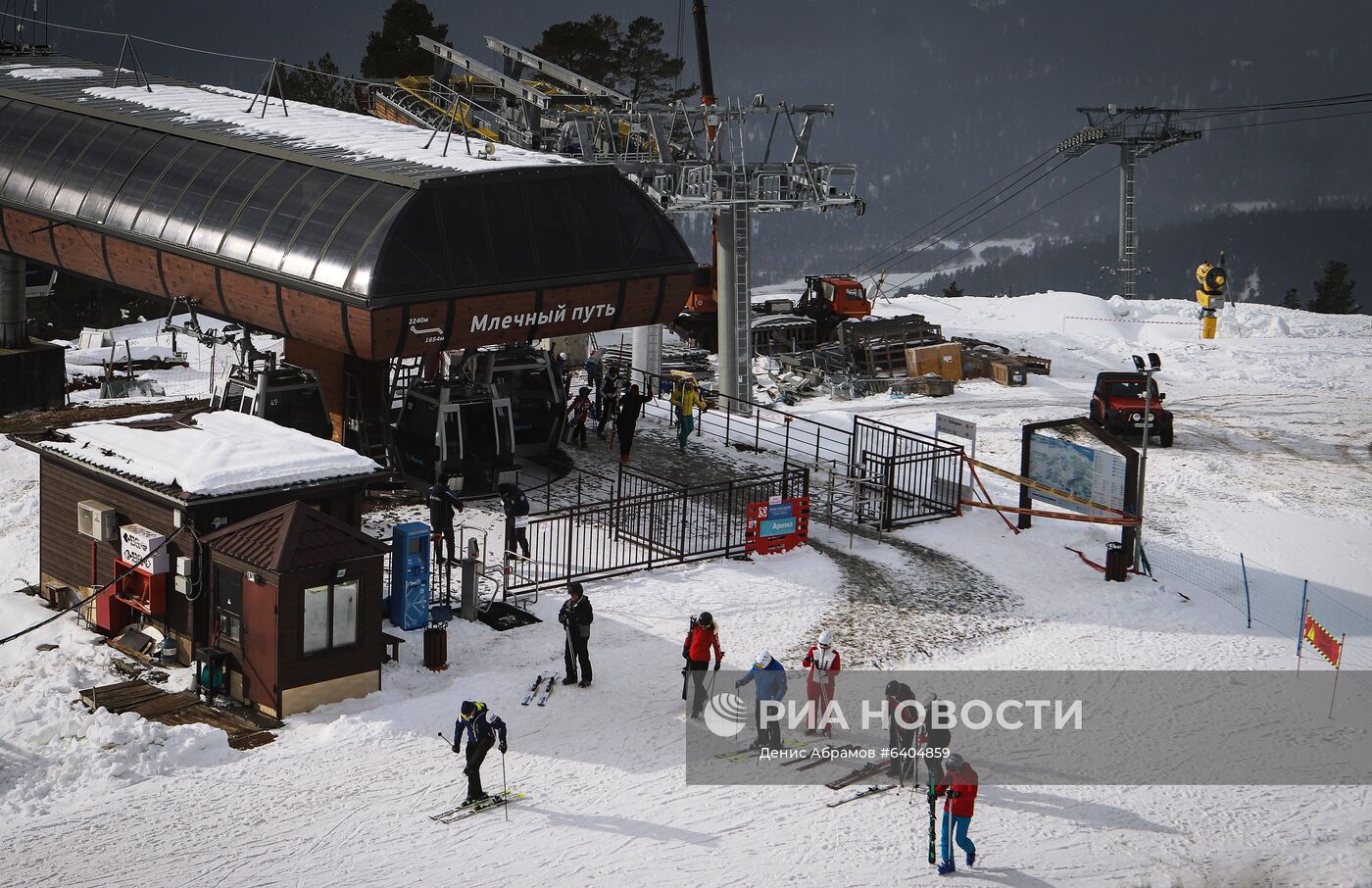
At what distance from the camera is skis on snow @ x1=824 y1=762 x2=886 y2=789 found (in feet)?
53.8

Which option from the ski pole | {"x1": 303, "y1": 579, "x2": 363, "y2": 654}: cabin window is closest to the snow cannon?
{"x1": 303, "y1": 579, "x2": 363, "y2": 654}: cabin window

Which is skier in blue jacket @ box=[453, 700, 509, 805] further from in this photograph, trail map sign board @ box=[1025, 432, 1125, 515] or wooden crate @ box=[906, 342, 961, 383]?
wooden crate @ box=[906, 342, 961, 383]

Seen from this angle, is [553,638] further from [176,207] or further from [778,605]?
[176,207]

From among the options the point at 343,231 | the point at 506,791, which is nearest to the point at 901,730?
the point at 506,791

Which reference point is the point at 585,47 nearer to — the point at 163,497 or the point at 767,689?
the point at 163,497

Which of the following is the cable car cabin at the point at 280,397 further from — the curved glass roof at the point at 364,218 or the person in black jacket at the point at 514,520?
the person in black jacket at the point at 514,520

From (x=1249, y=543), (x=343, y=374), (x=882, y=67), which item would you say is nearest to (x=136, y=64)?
(x=343, y=374)

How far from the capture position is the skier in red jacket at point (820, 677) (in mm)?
17375

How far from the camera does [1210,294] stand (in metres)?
50.5

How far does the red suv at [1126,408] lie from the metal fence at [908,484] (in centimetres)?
746

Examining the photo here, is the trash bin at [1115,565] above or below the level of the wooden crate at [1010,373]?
below

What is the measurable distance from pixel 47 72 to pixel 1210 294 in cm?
3710

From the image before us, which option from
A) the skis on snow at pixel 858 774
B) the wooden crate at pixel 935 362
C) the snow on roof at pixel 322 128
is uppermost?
the snow on roof at pixel 322 128

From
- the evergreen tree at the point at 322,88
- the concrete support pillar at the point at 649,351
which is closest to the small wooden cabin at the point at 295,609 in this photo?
the concrete support pillar at the point at 649,351
